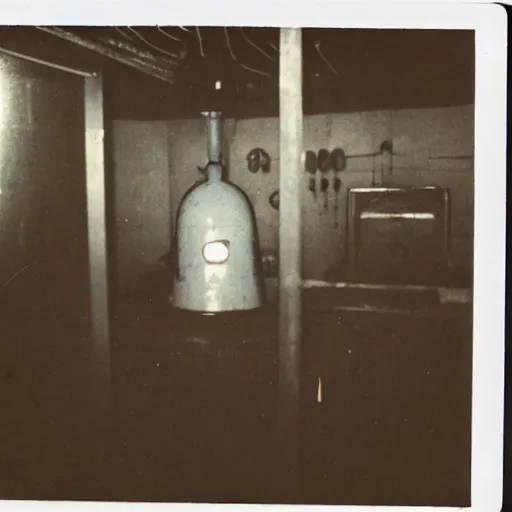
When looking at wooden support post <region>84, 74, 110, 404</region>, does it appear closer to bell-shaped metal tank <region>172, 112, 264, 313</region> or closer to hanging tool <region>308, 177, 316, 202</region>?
bell-shaped metal tank <region>172, 112, 264, 313</region>

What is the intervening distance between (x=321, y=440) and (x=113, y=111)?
0.44m

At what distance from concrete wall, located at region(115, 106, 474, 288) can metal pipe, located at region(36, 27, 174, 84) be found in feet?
0.18

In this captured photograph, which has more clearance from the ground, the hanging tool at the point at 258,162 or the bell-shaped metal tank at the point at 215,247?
the hanging tool at the point at 258,162

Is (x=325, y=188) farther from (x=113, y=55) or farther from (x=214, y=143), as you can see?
(x=113, y=55)

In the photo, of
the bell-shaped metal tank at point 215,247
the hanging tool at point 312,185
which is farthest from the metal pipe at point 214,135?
the hanging tool at point 312,185

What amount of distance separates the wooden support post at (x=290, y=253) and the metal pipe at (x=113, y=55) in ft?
0.42

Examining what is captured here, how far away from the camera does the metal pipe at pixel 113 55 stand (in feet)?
2.47

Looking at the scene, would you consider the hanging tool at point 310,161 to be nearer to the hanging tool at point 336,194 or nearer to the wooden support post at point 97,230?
the hanging tool at point 336,194

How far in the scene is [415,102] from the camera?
2.45 ft

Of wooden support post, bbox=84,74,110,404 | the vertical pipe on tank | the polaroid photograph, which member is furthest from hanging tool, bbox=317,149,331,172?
wooden support post, bbox=84,74,110,404

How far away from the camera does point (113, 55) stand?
756 millimetres

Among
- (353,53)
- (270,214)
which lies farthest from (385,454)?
(353,53)

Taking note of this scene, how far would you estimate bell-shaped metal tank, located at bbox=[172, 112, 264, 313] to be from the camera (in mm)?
759

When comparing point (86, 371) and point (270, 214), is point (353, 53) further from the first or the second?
point (86, 371)
